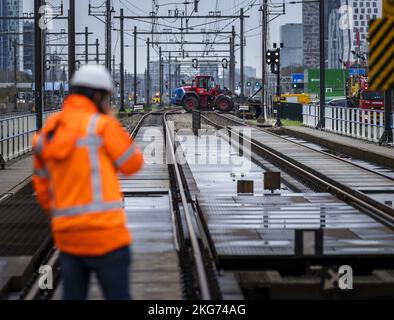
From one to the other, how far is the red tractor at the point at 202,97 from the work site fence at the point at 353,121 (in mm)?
23247

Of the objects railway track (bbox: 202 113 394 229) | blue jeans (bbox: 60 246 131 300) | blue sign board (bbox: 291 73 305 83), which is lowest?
railway track (bbox: 202 113 394 229)

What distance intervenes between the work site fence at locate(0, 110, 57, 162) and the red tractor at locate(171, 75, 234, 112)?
41.1m

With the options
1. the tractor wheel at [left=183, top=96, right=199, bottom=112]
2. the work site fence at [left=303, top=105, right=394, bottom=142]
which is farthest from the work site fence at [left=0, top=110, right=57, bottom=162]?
the tractor wheel at [left=183, top=96, right=199, bottom=112]

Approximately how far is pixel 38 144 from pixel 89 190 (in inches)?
19.2

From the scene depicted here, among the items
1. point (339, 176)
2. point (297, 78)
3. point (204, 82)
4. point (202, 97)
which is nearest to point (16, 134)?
point (339, 176)

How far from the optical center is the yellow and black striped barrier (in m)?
15.8

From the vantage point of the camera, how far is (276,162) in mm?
29516

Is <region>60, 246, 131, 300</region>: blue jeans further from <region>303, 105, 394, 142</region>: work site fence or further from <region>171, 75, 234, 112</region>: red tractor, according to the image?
<region>171, 75, 234, 112</region>: red tractor

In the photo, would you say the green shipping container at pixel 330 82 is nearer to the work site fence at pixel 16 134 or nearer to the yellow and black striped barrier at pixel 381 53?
the work site fence at pixel 16 134

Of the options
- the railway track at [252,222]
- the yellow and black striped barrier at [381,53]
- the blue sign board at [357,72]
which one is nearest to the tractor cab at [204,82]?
the blue sign board at [357,72]
